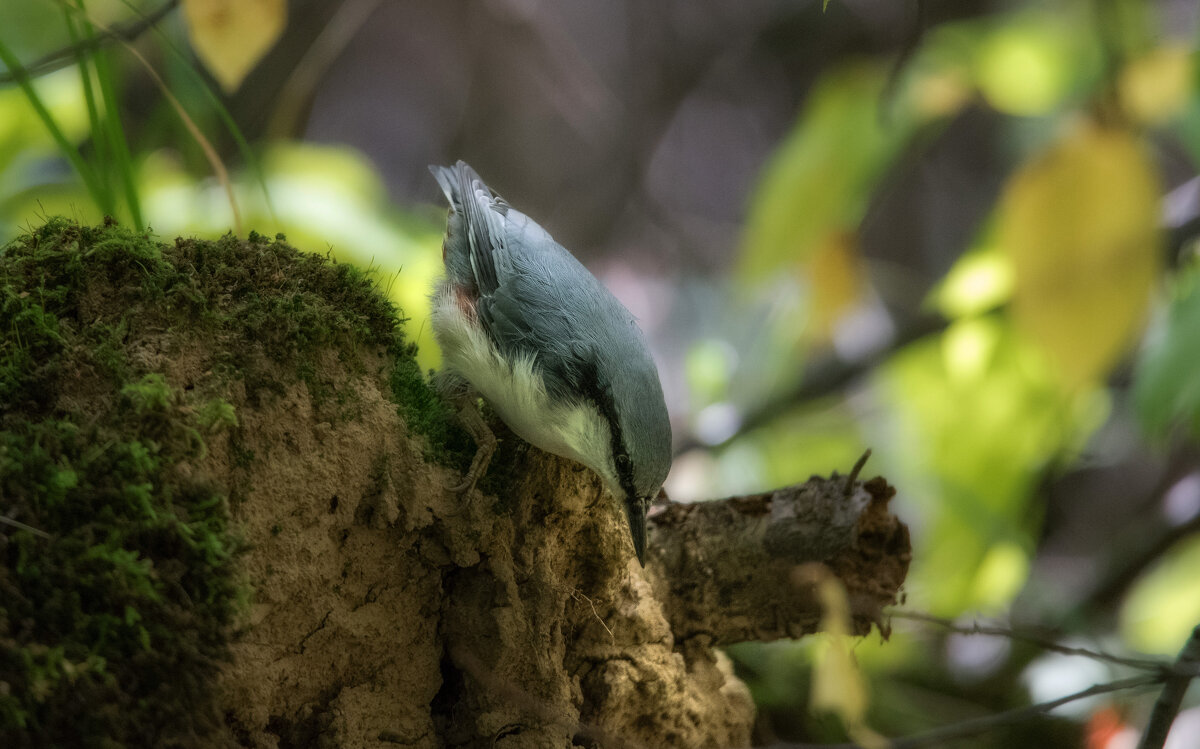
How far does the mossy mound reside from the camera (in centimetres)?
107

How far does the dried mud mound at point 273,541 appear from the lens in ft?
3.64

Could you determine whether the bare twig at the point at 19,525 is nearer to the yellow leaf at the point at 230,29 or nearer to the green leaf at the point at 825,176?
the yellow leaf at the point at 230,29

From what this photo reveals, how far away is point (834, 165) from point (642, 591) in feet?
4.15

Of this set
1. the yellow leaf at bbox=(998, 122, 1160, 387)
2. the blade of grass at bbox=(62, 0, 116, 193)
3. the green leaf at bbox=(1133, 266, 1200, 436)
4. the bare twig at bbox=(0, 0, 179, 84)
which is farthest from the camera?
the green leaf at bbox=(1133, 266, 1200, 436)

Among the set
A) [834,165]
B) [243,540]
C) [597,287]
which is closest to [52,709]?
[243,540]

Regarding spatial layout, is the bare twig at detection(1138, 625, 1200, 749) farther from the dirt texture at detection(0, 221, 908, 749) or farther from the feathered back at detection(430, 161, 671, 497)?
the feathered back at detection(430, 161, 671, 497)

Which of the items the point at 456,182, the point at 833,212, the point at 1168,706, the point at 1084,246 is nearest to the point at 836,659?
the point at 1168,706

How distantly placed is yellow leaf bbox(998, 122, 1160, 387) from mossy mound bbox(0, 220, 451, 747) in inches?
48.4

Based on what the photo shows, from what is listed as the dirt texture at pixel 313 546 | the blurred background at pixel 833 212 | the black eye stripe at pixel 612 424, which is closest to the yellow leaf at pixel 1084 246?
the blurred background at pixel 833 212

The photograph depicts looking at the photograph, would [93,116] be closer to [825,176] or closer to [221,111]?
[221,111]

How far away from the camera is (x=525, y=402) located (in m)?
1.77

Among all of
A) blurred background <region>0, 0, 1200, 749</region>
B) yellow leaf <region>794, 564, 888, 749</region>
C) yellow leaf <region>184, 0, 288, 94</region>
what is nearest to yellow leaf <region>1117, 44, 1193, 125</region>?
blurred background <region>0, 0, 1200, 749</region>

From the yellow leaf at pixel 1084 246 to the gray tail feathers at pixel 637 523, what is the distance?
0.79 m

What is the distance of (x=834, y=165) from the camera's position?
2.38 m
